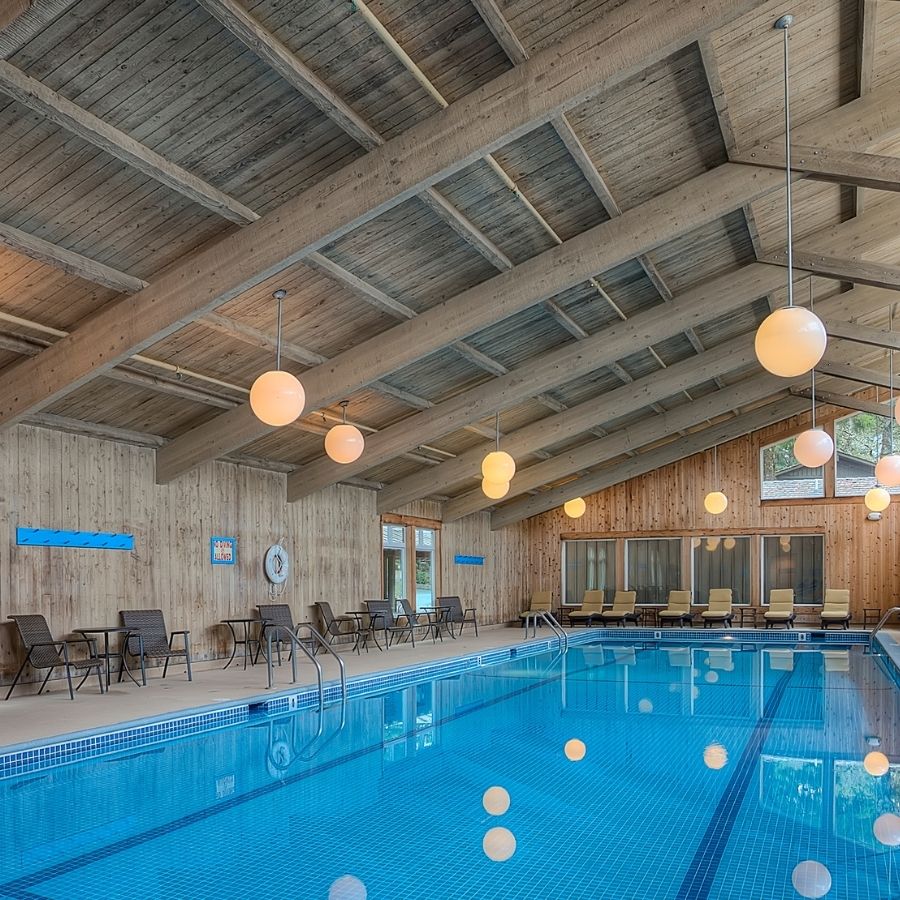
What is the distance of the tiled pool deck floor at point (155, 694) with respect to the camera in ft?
20.2

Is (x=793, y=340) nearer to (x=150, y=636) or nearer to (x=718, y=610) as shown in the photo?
(x=150, y=636)

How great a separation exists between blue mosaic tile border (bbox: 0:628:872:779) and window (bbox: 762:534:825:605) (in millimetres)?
1612

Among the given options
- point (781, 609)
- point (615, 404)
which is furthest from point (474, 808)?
point (781, 609)

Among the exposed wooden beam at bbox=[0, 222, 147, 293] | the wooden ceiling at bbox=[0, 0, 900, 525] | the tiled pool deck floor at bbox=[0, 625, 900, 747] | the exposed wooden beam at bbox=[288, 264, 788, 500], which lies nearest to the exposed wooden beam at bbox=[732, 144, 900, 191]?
the wooden ceiling at bbox=[0, 0, 900, 525]

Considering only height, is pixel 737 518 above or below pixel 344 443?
below

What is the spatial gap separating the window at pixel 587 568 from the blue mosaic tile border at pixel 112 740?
38.9 feet

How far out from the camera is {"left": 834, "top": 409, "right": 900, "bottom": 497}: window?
15812 millimetres

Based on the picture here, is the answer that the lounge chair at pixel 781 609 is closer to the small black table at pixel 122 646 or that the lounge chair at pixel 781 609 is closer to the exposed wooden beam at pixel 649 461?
the exposed wooden beam at pixel 649 461

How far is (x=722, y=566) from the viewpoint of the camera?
17109 mm

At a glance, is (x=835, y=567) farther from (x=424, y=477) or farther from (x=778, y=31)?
(x=778, y=31)

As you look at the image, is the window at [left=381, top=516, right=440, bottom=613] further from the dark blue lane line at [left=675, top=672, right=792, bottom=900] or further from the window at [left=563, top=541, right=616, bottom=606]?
the dark blue lane line at [left=675, top=672, right=792, bottom=900]

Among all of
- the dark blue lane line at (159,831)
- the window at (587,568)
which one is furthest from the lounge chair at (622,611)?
the dark blue lane line at (159,831)

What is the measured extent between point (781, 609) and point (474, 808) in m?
12.5

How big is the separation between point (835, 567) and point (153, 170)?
14.6m
